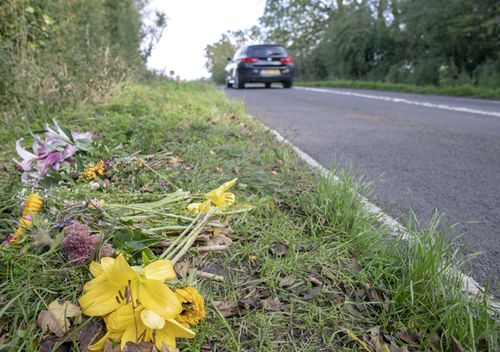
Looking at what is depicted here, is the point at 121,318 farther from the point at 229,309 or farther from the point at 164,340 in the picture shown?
the point at 229,309

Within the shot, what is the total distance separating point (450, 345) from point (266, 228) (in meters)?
0.86

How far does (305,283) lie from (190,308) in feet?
1.76

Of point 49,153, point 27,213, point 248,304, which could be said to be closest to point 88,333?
point 248,304

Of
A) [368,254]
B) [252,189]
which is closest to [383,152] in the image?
[252,189]

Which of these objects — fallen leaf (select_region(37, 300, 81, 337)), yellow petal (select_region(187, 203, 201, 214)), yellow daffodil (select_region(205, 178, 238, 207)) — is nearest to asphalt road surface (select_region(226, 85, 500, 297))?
yellow daffodil (select_region(205, 178, 238, 207))

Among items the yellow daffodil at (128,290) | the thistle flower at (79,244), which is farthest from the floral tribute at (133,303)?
the thistle flower at (79,244)

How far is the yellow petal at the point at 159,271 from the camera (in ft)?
3.42

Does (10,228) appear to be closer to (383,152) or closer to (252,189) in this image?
(252,189)

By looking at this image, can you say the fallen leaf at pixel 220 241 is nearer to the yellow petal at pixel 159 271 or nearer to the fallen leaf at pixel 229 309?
the fallen leaf at pixel 229 309

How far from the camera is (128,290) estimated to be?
1.02m

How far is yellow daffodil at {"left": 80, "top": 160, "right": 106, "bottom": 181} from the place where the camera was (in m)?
2.19

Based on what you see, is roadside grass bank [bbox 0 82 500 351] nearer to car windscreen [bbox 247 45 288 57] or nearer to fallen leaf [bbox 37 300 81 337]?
fallen leaf [bbox 37 300 81 337]

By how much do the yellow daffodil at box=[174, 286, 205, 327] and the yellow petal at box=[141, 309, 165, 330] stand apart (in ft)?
0.38

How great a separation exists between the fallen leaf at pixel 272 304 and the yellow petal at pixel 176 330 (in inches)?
14.9
